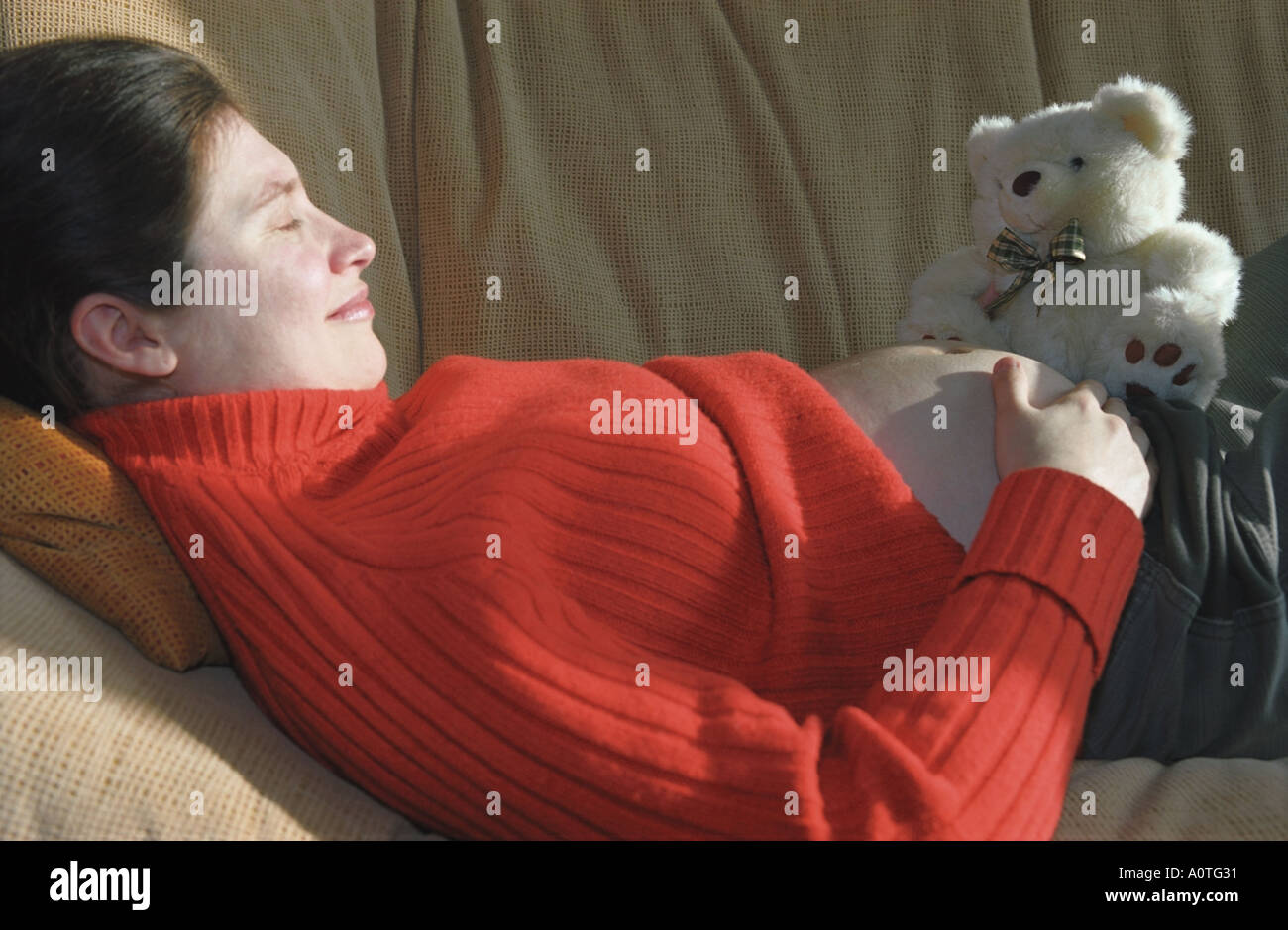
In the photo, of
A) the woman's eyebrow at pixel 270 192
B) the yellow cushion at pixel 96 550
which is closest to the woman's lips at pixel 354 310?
the woman's eyebrow at pixel 270 192

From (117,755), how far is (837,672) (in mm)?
506

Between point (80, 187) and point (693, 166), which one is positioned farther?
point (693, 166)

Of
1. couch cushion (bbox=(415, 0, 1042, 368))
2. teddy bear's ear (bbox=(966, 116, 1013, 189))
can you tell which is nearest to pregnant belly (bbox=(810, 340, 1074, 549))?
teddy bear's ear (bbox=(966, 116, 1013, 189))

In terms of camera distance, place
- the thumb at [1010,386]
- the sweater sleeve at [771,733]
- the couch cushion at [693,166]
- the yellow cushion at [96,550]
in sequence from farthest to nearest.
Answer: the couch cushion at [693,166] < the thumb at [1010,386] < the yellow cushion at [96,550] < the sweater sleeve at [771,733]

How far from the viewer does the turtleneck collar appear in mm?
952

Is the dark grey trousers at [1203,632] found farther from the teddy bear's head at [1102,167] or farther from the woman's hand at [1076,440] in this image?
the teddy bear's head at [1102,167]

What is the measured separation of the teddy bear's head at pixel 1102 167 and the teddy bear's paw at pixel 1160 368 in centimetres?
11

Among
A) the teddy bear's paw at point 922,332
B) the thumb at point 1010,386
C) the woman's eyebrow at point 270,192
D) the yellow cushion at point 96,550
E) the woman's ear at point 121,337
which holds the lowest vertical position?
the yellow cushion at point 96,550

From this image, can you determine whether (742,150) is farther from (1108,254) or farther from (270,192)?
(270,192)

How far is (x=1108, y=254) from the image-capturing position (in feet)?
3.69

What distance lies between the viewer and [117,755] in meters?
0.79

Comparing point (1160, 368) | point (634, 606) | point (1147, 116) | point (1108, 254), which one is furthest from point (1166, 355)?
point (634, 606)

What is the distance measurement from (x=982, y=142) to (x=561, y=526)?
2.09ft

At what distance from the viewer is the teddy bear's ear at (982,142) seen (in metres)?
1.20
